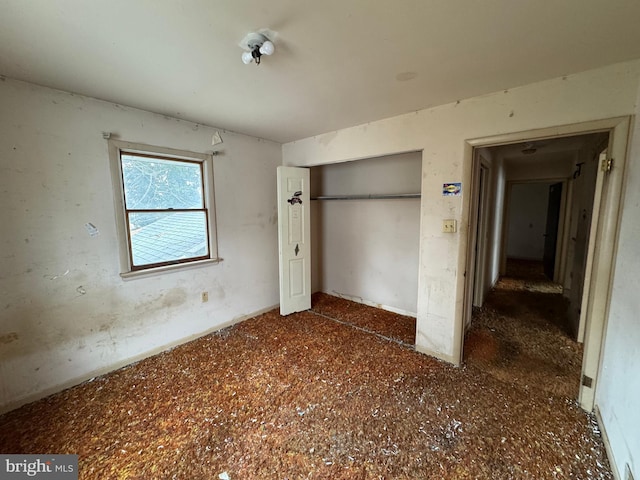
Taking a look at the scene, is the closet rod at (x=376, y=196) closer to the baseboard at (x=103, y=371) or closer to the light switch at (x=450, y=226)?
the light switch at (x=450, y=226)

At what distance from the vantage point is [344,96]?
2.09 m

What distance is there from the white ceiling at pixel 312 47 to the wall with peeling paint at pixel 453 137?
11 cm

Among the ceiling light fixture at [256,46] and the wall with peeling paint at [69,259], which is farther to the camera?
the wall with peeling paint at [69,259]

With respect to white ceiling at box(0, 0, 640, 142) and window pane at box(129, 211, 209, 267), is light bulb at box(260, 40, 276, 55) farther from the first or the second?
window pane at box(129, 211, 209, 267)

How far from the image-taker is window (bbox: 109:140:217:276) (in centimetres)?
238

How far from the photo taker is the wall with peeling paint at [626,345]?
1.28 meters

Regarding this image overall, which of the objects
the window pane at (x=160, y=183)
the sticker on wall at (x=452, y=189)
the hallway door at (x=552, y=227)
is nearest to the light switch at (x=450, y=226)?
the sticker on wall at (x=452, y=189)

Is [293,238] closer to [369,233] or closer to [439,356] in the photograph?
[369,233]

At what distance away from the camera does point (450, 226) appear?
7.47 ft

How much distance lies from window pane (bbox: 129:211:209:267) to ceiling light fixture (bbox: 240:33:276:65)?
1.86 metres

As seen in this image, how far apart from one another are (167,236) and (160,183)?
546mm

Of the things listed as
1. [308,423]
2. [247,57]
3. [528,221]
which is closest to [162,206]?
[247,57]

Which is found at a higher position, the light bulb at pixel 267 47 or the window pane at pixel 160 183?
the light bulb at pixel 267 47

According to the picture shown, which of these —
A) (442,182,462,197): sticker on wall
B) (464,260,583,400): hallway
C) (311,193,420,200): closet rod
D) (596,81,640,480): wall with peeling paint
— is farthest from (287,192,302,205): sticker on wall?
(596,81,640,480): wall with peeling paint
